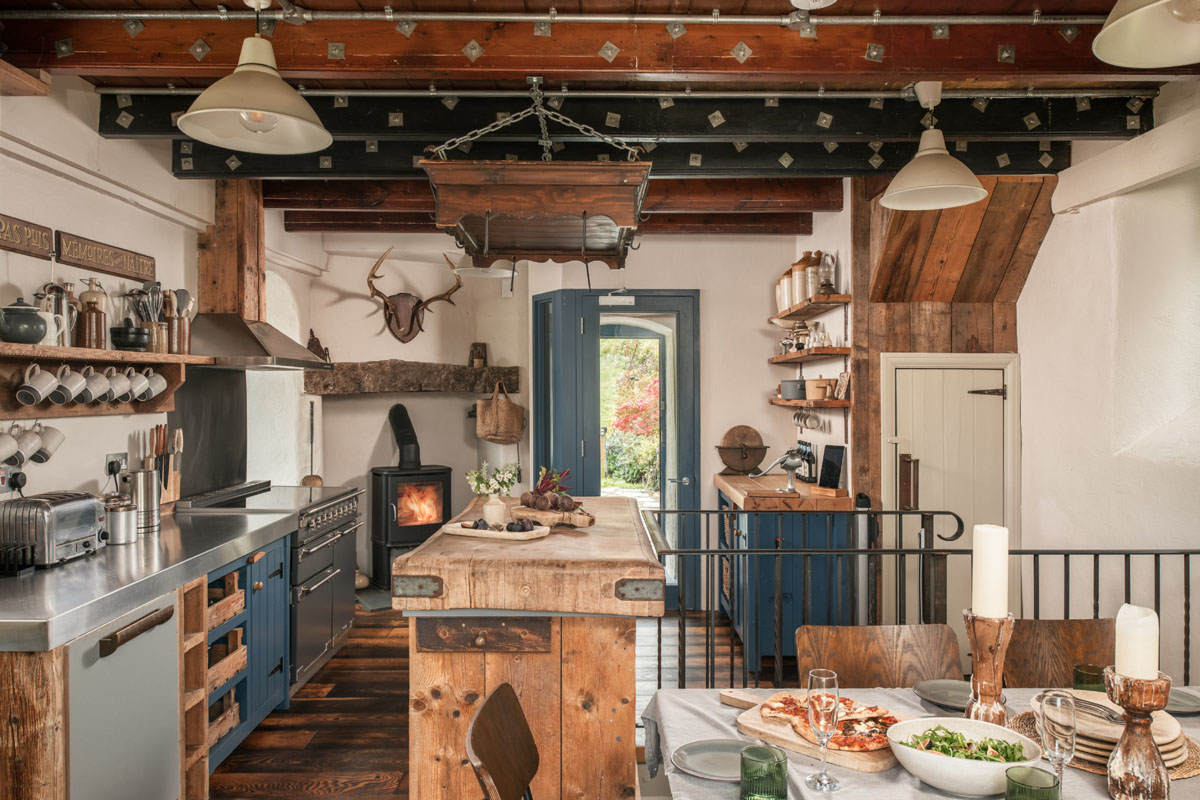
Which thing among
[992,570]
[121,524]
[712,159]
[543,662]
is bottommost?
[543,662]

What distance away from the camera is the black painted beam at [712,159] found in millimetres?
3934

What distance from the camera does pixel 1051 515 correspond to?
4359 millimetres

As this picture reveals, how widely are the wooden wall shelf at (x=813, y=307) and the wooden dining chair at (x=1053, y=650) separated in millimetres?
2615

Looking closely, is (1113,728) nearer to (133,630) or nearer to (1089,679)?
(1089,679)

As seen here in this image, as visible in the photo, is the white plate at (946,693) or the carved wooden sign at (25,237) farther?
the carved wooden sign at (25,237)

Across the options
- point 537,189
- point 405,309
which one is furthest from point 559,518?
point 405,309

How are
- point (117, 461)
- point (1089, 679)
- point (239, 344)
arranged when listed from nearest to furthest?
1. point (1089, 679)
2. point (117, 461)
3. point (239, 344)

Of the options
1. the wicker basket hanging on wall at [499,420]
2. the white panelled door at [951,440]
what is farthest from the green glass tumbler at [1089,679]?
the wicker basket hanging on wall at [499,420]

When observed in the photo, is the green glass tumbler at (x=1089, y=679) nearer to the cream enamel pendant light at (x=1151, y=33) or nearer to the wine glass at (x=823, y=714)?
the wine glass at (x=823, y=714)

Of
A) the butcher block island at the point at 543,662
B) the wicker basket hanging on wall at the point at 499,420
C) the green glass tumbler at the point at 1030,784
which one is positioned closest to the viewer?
the green glass tumbler at the point at 1030,784

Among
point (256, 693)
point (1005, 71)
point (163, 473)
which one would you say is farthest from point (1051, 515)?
point (163, 473)

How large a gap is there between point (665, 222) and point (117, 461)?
3708mm

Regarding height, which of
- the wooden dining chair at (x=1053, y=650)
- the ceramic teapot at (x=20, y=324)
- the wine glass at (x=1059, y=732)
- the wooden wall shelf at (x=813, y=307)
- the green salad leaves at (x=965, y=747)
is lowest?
the wooden dining chair at (x=1053, y=650)

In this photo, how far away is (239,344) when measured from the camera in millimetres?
4289
